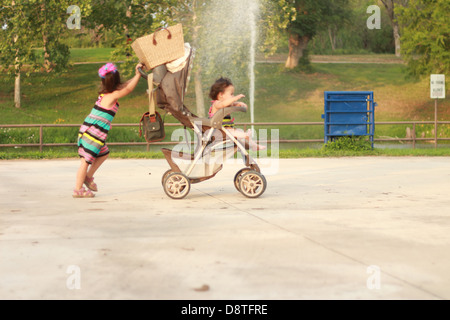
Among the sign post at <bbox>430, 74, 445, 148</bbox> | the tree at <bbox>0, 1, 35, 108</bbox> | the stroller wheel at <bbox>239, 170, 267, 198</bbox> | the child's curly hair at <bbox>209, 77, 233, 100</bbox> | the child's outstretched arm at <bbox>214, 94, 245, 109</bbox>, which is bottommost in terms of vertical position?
the stroller wheel at <bbox>239, 170, 267, 198</bbox>

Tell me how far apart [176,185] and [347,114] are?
11.0 metres

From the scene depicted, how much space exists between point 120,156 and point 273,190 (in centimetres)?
888

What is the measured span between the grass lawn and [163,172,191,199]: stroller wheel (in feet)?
70.1

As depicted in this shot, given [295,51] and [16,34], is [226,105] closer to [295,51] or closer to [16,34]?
[16,34]

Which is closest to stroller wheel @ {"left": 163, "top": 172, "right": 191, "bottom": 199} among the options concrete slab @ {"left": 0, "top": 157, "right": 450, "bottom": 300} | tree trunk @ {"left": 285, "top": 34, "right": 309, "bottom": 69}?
concrete slab @ {"left": 0, "top": 157, "right": 450, "bottom": 300}

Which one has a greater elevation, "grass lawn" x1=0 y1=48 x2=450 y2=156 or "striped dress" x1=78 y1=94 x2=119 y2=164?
"grass lawn" x1=0 y1=48 x2=450 y2=156

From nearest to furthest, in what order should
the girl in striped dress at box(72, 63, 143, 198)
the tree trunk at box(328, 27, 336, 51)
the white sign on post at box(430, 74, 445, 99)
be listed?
the girl in striped dress at box(72, 63, 143, 198)
the white sign on post at box(430, 74, 445, 99)
the tree trunk at box(328, 27, 336, 51)

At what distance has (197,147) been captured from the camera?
9.31 metres

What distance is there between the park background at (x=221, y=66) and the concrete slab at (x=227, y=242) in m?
9.36

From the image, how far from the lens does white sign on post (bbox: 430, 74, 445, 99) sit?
2230 cm

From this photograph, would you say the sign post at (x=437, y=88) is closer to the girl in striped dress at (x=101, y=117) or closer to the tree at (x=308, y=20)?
the girl in striped dress at (x=101, y=117)

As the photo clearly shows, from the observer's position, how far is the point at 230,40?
31.8m

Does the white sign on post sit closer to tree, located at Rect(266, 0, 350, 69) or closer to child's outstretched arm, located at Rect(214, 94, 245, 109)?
child's outstretched arm, located at Rect(214, 94, 245, 109)
